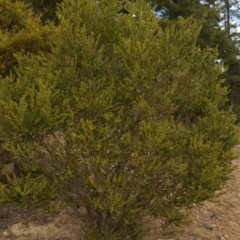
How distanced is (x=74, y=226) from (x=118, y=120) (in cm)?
282

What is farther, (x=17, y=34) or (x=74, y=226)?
(x=17, y=34)

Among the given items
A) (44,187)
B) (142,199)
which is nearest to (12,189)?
(44,187)

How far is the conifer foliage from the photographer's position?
4.11 m

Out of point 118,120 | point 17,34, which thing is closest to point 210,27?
point 17,34

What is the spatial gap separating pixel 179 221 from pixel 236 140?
1.24 meters

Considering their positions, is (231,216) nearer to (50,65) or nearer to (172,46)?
(172,46)

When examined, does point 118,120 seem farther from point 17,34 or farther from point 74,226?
point 17,34

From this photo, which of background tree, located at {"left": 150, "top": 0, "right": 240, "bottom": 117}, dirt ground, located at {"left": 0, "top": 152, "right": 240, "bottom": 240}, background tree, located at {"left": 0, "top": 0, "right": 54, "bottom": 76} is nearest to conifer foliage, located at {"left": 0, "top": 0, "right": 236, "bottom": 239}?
dirt ground, located at {"left": 0, "top": 152, "right": 240, "bottom": 240}

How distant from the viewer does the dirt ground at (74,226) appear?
6164mm

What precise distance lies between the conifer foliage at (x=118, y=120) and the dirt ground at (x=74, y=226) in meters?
1.42

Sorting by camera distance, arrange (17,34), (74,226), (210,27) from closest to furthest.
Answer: (74,226)
(17,34)
(210,27)

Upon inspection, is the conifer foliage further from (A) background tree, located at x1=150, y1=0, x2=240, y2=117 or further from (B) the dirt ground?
(A) background tree, located at x1=150, y1=0, x2=240, y2=117

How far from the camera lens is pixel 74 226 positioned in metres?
6.37

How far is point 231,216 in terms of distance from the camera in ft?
23.1
